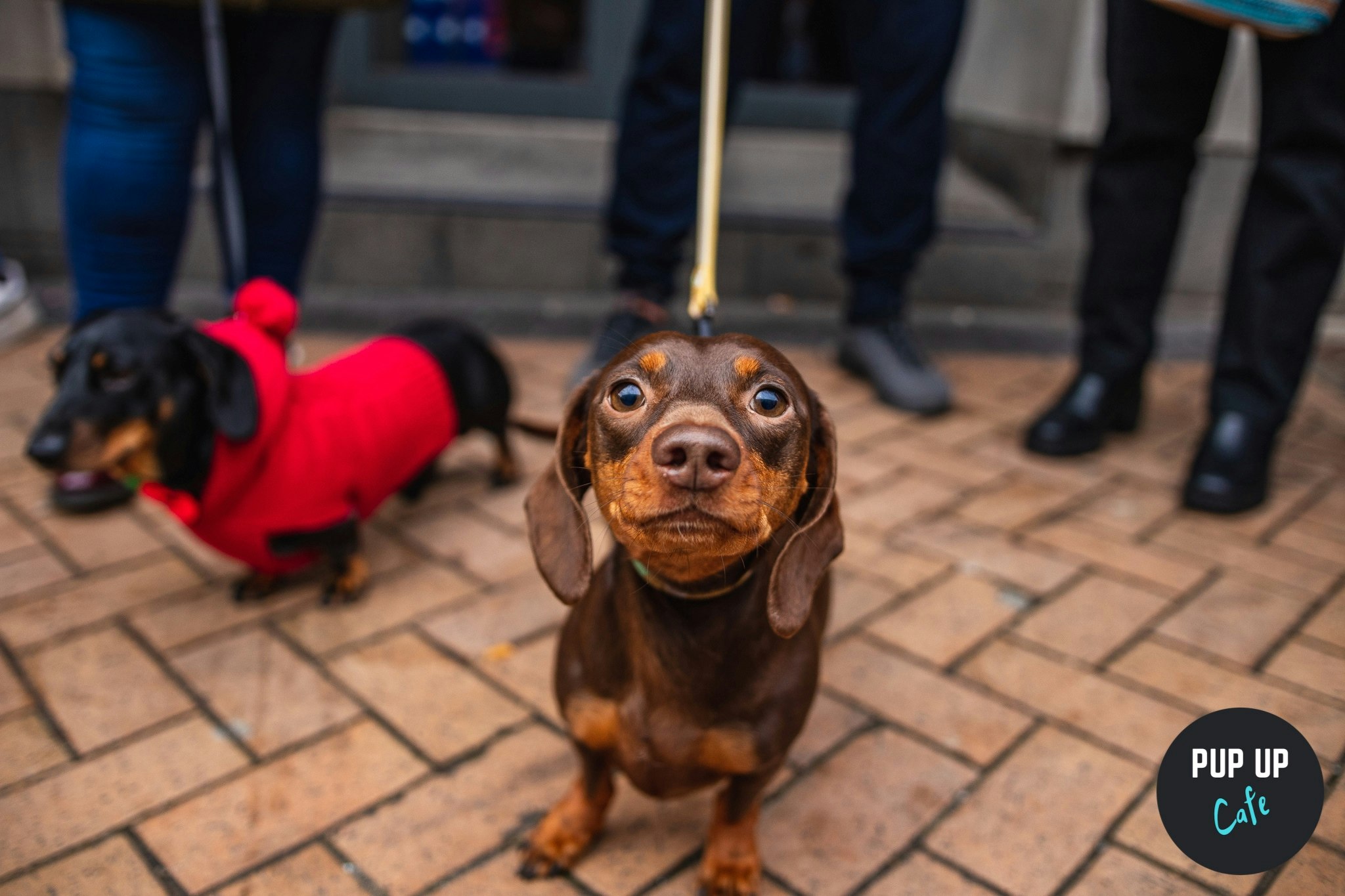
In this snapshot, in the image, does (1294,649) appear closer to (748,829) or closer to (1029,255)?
(748,829)

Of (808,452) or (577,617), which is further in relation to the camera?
(577,617)

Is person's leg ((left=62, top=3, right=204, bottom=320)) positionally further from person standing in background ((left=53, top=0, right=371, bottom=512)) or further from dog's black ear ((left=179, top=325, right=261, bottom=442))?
dog's black ear ((left=179, top=325, right=261, bottom=442))

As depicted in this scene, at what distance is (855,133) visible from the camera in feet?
11.4

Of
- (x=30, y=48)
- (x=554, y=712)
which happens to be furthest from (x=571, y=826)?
(x=30, y=48)

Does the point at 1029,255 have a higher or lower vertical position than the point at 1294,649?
higher

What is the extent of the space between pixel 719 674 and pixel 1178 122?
2.27 meters

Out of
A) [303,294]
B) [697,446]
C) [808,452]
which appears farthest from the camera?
[303,294]

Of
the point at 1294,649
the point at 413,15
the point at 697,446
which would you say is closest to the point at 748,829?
the point at 697,446

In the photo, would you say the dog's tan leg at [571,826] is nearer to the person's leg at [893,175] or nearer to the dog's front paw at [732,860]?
the dog's front paw at [732,860]

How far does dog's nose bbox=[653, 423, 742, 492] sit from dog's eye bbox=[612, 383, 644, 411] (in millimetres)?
137

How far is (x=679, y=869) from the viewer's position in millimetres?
1634

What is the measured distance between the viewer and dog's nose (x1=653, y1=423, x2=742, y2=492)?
3.93 feet

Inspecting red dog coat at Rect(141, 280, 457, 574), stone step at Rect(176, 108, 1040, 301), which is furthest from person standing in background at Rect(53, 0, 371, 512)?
stone step at Rect(176, 108, 1040, 301)

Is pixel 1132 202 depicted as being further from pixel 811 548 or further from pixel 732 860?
pixel 732 860
